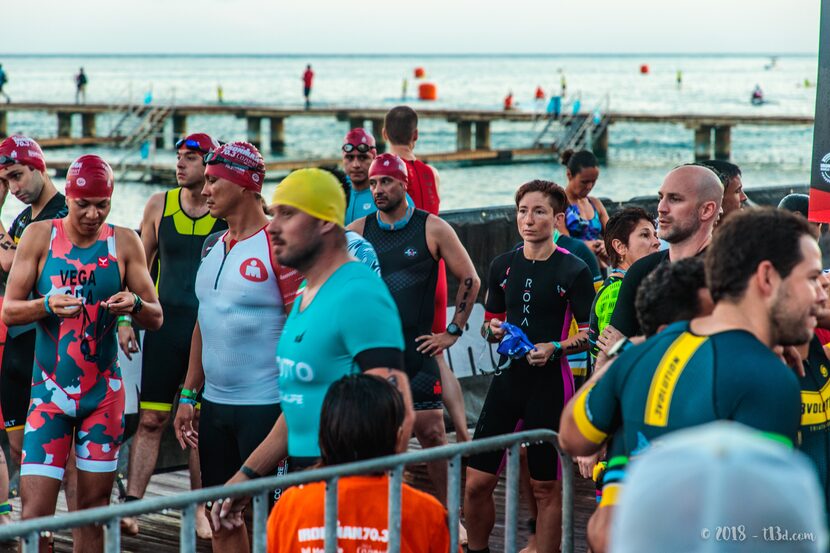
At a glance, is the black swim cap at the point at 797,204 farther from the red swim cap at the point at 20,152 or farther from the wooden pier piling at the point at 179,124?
the wooden pier piling at the point at 179,124

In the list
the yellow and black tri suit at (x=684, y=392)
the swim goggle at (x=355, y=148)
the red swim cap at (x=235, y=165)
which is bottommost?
the yellow and black tri suit at (x=684, y=392)

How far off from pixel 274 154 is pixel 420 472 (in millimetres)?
55358

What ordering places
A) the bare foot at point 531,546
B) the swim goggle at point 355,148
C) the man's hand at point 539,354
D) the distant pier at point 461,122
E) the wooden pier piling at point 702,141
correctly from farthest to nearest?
the wooden pier piling at point 702,141, the distant pier at point 461,122, the swim goggle at point 355,148, the bare foot at point 531,546, the man's hand at point 539,354

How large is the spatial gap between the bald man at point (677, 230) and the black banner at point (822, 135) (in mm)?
958

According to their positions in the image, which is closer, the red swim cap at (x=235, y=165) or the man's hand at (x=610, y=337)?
the man's hand at (x=610, y=337)

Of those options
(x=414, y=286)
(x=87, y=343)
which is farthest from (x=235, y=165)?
(x=414, y=286)

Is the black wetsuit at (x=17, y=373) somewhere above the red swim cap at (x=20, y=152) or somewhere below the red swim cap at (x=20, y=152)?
below

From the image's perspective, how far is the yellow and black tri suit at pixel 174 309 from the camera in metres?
6.46

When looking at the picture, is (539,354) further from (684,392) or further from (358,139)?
(684,392)

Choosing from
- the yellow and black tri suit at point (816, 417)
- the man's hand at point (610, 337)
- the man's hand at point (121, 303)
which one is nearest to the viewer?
the yellow and black tri suit at point (816, 417)

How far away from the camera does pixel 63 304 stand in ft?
16.8

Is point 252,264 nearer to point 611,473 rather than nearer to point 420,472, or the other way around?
point 611,473

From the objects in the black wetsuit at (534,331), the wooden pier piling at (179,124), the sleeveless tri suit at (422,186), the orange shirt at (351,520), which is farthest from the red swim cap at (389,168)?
the wooden pier piling at (179,124)

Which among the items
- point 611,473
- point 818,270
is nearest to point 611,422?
point 611,473
